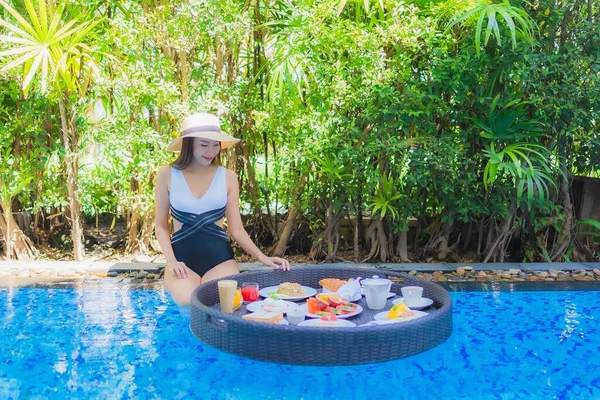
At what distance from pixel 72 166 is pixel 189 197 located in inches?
79.5

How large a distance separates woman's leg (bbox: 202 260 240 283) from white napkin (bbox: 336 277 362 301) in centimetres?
81

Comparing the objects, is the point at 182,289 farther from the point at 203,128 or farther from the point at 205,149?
the point at 203,128

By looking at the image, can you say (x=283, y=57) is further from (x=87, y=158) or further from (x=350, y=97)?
(x=87, y=158)

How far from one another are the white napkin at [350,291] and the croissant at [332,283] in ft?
0.36

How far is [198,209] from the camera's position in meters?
4.32

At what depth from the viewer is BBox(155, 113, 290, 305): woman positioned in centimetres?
425

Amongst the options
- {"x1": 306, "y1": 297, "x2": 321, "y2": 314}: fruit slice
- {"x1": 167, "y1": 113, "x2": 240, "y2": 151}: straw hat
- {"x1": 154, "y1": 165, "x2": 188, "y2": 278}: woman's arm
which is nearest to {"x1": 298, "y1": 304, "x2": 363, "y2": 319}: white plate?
{"x1": 306, "y1": 297, "x2": 321, "y2": 314}: fruit slice

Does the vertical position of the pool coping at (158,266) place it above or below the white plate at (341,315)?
below

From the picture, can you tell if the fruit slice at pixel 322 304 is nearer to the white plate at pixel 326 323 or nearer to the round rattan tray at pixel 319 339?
the white plate at pixel 326 323

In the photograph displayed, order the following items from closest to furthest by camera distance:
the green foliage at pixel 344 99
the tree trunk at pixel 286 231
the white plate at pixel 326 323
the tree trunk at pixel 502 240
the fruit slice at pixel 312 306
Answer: the white plate at pixel 326 323
the fruit slice at pixel 312 306
the green foliage at pixel 344 99
the tree trunk at pixel 502 240
the tree trunk at pixel 286 231

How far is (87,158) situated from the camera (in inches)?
237

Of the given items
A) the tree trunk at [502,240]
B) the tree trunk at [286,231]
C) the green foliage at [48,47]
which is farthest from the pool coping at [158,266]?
the green foliage at [48,47]

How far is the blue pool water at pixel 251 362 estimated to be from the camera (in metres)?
3.25

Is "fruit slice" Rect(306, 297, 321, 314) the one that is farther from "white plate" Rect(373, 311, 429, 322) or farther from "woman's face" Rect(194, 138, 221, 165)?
"woman's face" Rect(194, 138, 221, 165)
